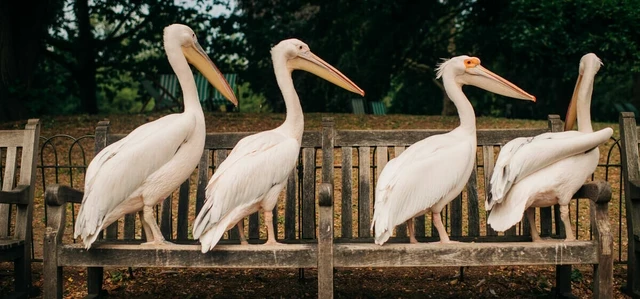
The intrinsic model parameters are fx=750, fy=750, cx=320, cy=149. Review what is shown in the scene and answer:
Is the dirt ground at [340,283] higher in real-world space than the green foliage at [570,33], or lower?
lower

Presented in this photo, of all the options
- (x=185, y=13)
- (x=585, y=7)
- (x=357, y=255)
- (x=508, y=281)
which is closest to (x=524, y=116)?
(x=585, y=7)

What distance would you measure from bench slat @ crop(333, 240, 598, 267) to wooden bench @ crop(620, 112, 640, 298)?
2.62ft

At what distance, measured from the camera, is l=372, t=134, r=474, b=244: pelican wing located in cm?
405

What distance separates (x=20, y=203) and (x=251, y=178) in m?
1.61

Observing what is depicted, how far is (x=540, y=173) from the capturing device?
13.9 feet

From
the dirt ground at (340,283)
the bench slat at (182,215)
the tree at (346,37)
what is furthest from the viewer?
the tree at (346,37)

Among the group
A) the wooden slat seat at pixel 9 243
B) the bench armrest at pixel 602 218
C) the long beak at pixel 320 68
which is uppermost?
the long beak at pixel 320 68

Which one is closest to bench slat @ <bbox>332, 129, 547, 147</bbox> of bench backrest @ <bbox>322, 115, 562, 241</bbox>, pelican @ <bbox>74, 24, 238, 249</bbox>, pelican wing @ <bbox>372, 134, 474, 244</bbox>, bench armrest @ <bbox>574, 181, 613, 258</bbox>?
bench backrest @ <bbox>322, 115, 562, 241</bbox>

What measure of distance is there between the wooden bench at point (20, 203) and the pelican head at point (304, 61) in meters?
1.71

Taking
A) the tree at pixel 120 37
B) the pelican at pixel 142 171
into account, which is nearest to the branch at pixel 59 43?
the tree at pixel 120 37

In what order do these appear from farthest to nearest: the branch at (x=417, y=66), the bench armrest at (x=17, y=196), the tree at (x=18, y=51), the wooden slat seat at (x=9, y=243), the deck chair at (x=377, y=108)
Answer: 1. the branch at (x=417, y=66)
2. the deck chair at (x=377, y=108)
3. the tree at (x=18, y=51)
4. the bench armrest at (x=17, y=196)
5. the wooden slat seat at (x=9, y=243)

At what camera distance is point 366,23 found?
18.1 m

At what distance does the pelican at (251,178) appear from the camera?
13.0 ft

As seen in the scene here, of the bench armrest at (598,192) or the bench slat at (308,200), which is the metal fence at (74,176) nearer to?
the bench armrest at (598,192)
